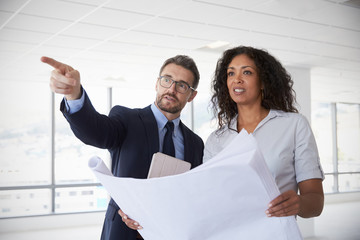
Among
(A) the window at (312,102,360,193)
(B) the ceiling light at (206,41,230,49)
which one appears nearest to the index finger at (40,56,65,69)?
(B) the ceiling light at (206,41,230,49)

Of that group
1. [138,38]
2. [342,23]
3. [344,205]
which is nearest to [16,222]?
[138,38]

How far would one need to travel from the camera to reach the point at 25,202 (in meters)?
8.24

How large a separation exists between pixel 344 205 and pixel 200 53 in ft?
25.1

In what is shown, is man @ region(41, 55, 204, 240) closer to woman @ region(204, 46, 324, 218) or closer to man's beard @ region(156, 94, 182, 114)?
man's beard @ region(156, 94, 182, 114)

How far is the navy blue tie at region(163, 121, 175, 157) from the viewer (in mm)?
1947

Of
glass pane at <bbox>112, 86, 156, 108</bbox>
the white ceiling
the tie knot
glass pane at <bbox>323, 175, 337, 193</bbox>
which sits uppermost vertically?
the white ceiling

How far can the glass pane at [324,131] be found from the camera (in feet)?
41.6

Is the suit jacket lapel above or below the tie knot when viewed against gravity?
below

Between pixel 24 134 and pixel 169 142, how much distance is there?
7.33 m

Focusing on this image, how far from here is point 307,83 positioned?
7.63m

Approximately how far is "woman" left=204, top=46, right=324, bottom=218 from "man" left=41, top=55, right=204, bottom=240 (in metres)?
0.25

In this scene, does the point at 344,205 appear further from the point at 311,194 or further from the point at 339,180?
the point at 311,194

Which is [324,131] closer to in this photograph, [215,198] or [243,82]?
[243,82]

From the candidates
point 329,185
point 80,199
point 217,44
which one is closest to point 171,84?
point 217,44
